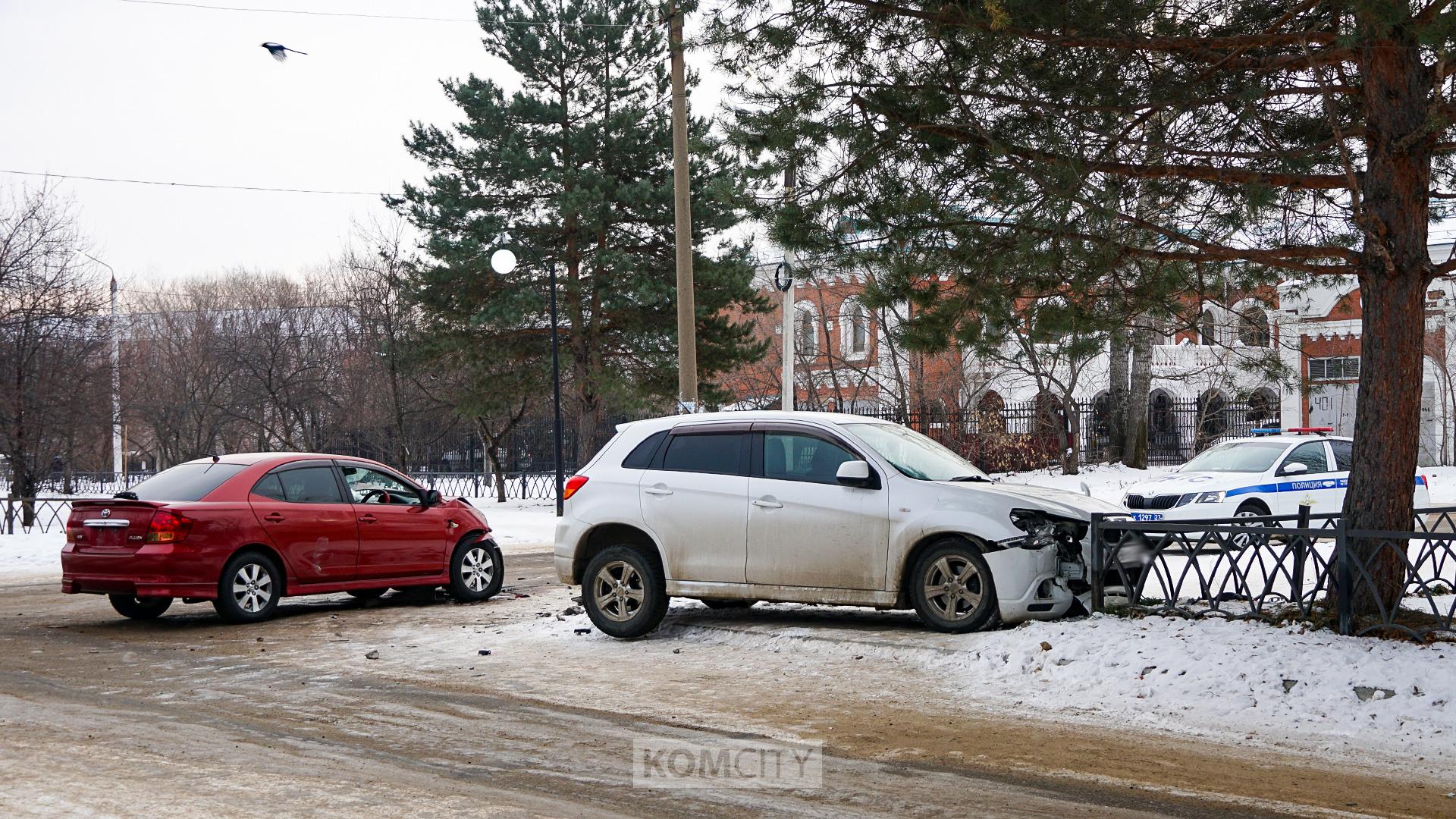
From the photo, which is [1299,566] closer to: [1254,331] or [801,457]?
[1254,331]

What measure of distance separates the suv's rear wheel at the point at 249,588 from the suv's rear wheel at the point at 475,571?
207cm

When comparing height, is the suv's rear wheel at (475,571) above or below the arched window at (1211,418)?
below

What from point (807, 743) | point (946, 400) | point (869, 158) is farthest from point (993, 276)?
point (946, 400)

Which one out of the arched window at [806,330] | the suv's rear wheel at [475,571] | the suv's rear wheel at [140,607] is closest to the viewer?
the suv's rear wheel at [140,607]

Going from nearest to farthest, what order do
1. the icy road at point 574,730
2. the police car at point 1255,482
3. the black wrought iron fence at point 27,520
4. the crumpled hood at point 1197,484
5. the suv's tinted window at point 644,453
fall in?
the icy road at point 574,730 < the suv's tinted window at point 644,453 < the police car at point 1255,482 < the crumpled hood at point 1197,484 < the black wrought iron fence at point 27,520

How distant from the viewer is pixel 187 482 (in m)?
12.2

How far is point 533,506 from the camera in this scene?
3378 cm

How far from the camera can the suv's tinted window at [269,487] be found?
12289 mm

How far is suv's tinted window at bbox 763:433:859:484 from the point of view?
34.0 ft

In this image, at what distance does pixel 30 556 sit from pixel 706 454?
15.9 metres

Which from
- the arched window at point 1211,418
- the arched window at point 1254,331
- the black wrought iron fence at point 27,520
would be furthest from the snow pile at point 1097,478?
the black wrought iron fence at point 27,520

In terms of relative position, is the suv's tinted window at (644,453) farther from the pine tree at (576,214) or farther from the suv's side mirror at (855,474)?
the pine tree at (576,214)

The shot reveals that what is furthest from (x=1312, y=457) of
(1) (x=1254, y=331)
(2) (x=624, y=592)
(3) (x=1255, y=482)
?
(2) (x=624, y=592)

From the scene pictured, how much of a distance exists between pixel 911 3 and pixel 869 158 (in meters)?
1.16
